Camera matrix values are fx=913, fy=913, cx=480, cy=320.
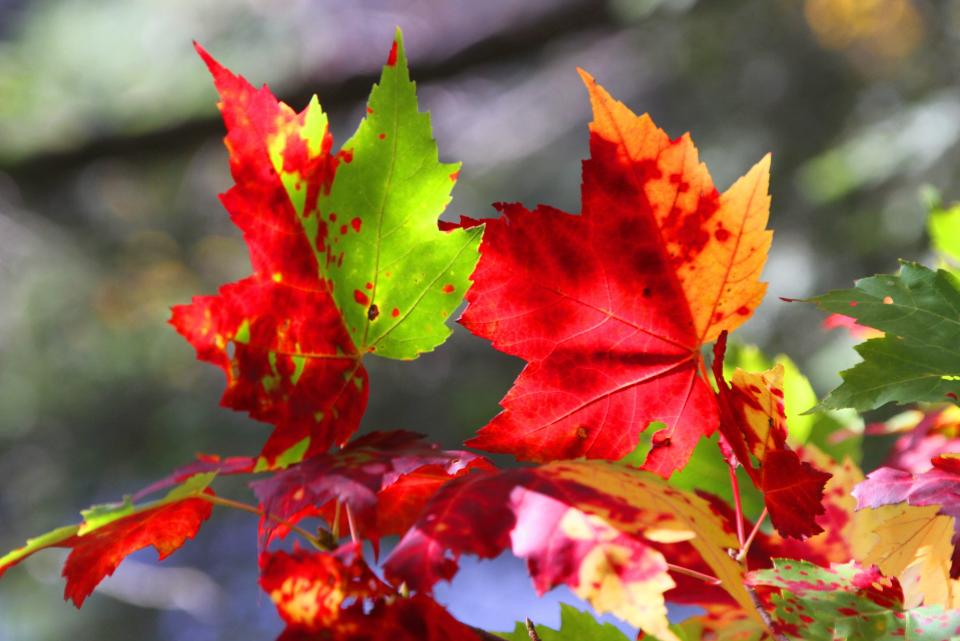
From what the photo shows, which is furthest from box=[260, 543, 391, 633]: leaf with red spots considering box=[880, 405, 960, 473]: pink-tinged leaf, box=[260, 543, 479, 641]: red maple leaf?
box=[880, 405, 960, 473]: pink-tinged leaf

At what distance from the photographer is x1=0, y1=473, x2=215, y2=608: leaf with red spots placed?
0.96 feet

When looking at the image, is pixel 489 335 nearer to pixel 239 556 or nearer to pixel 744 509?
pixel 744 509

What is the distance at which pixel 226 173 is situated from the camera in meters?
2.72

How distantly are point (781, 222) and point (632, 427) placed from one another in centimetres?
215

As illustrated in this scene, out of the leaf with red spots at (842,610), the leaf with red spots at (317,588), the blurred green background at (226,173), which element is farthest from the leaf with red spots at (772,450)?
the blurred green background at (226,173)

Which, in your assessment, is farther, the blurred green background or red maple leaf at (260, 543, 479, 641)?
the blurred green background

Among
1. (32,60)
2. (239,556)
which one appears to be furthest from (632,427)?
(32,60)

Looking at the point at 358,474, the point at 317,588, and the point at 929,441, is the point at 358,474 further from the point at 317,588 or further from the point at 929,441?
the point at 929,441

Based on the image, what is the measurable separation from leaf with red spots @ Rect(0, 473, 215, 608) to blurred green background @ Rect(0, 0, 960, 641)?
1865 mm

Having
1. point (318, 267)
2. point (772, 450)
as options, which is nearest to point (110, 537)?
point (318, 267)

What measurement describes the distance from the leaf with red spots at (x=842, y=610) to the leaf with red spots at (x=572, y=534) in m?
0.03

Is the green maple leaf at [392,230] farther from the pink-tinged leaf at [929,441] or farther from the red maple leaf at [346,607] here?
the pink-tinged leaf at [929,441]

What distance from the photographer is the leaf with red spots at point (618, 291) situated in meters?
0.30

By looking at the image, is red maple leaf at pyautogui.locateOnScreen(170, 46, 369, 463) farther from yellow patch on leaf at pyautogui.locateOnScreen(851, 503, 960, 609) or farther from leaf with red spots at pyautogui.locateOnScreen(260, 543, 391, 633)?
yellow patch on leaf at pyautogui.locateOnScreen(851, 503, 960, 609)
